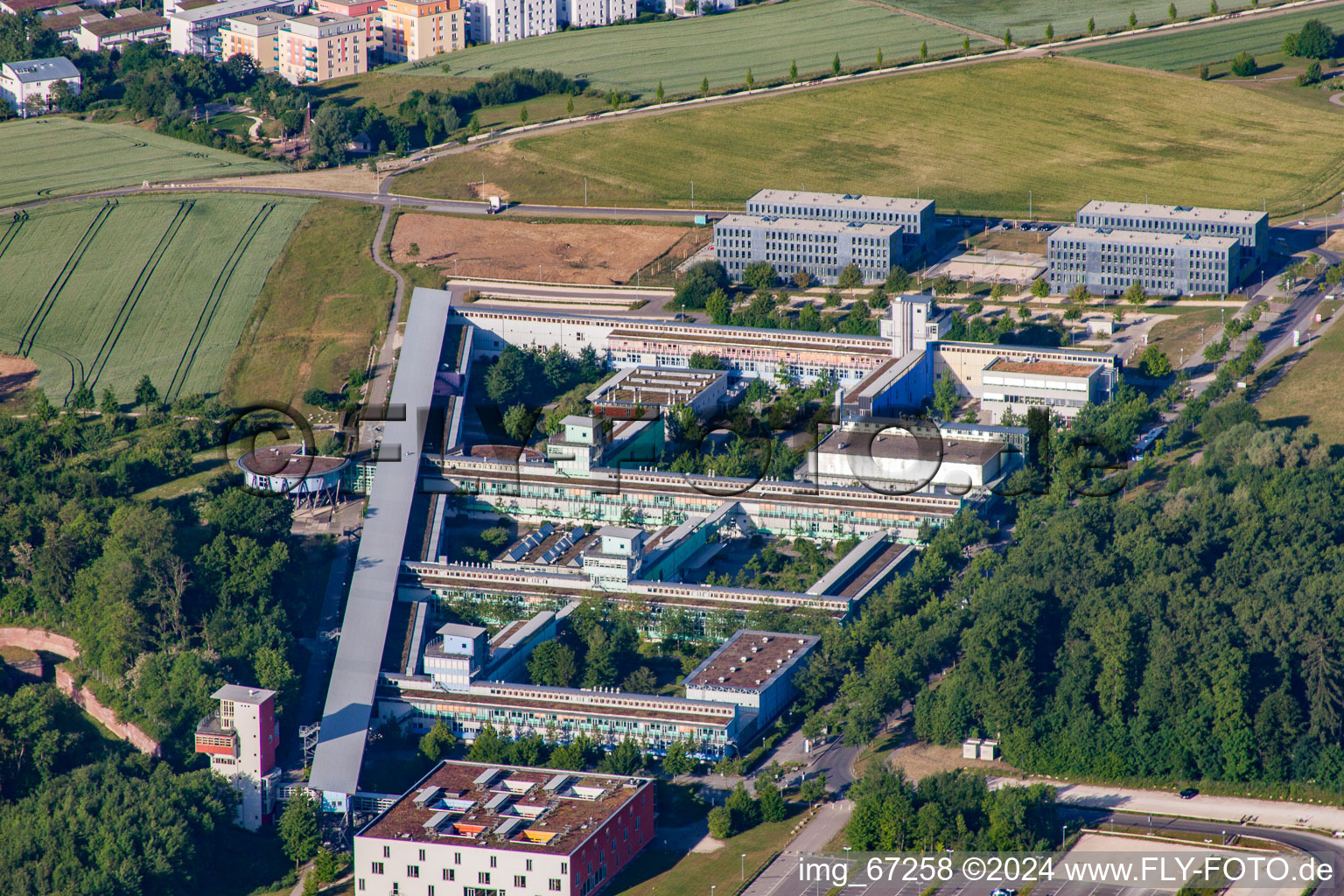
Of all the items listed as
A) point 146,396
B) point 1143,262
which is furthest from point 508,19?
point 146,396

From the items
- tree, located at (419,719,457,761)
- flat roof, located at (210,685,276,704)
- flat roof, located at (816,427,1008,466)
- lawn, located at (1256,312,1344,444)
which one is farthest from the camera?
lawn, located at (1256,312,1344,444)

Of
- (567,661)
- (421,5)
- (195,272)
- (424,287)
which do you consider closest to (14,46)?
(421,5)

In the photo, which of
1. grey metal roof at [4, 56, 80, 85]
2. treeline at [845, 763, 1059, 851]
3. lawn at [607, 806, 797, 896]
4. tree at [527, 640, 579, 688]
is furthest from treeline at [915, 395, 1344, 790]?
grey metal roof at [4, 56, 80, 85]

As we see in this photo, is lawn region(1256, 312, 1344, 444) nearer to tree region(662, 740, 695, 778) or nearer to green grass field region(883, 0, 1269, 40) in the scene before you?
tree region(662, 740, 695, 778)

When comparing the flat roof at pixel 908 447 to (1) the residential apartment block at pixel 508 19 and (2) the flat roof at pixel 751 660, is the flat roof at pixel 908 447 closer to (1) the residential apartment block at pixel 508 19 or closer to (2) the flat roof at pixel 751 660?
(2) the flat roof at pixel 751 660

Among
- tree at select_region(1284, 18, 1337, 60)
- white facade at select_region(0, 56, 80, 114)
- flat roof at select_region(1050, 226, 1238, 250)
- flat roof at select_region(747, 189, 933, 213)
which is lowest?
flat roof at select_region(1050, 226, 1238, 250)

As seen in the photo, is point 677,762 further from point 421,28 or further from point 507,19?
point 507,19
